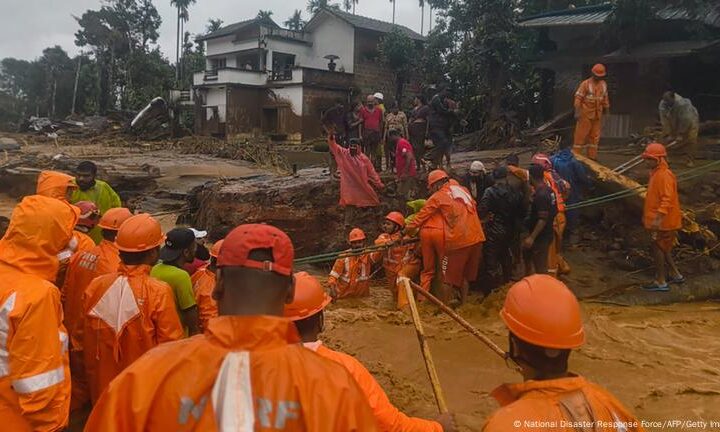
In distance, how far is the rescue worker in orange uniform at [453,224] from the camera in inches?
254

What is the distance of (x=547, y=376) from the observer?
1854 millimetres

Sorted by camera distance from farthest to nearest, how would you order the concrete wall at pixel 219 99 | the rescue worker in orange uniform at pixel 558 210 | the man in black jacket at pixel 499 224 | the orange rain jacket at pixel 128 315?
the concrete wall at pixel 219 99, the rescue worker in orange uniform at pixel 558 210, the man in black jacket at pixel 499 224, the orange rain jacket at pixel 128 315

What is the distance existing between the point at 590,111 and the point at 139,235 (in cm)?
902

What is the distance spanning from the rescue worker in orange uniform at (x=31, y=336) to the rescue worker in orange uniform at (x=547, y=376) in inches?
72.7

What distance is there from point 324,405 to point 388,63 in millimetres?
27844

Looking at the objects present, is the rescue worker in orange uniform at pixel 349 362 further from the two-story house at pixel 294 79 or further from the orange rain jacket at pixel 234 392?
the two-story house at pixel 294 79

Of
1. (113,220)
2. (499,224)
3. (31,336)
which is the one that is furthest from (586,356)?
(31,336)

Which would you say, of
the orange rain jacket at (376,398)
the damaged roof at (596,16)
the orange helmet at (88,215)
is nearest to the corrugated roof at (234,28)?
the damaged roof at (596,16)

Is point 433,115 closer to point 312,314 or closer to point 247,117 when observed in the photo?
point 312,314

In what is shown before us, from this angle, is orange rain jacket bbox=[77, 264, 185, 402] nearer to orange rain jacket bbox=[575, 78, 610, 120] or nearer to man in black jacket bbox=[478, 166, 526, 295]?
man in black jacket bbox=[478, 166, 526, 295]

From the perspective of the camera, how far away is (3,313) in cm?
237

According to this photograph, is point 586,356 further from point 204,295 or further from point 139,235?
point 139,235

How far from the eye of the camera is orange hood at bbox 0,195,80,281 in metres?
2.64

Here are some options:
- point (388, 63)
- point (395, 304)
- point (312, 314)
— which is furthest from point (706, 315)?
point (388, 63)
